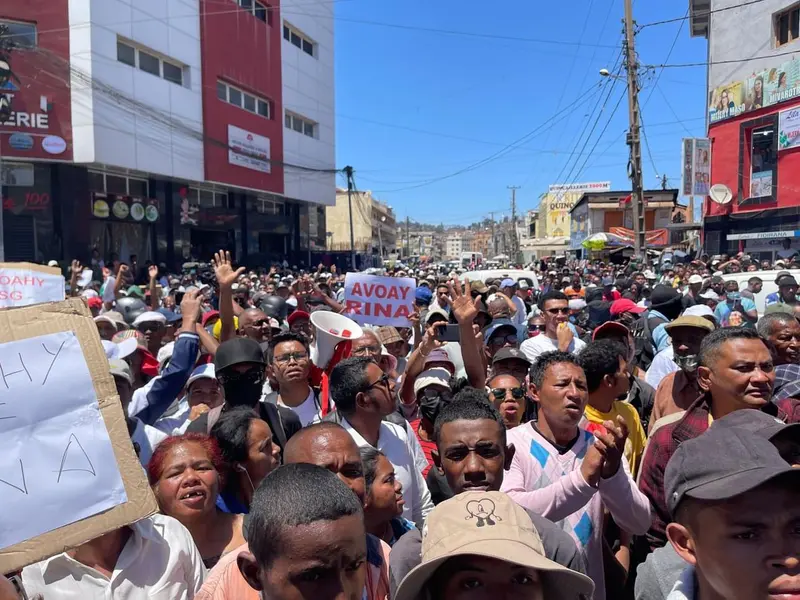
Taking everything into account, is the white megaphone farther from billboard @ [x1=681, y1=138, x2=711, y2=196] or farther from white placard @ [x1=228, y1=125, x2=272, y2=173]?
billboard @ [x1=681, y1=138, x2=711, y2=196]

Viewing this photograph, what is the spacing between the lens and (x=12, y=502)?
1.62 meters

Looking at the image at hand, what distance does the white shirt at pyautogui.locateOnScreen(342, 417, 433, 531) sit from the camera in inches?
111

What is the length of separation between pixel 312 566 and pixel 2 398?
98cm

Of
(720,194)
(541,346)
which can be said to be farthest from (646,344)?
(720,194)

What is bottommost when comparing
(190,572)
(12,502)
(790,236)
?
(190,572)

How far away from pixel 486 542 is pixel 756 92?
2916 cm

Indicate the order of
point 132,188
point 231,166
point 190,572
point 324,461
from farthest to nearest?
point 231,166
point 132,188
point 324,461
point 190,572

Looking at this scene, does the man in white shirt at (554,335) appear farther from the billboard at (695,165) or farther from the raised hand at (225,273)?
the billboard at (695,165)

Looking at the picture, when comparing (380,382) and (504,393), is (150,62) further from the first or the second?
(380,382)

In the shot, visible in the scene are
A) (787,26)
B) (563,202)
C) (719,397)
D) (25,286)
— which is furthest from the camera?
(563,202)

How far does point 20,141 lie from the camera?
1784 cm

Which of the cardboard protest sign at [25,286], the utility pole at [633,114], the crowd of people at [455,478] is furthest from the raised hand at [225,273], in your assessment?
the utility pole at [633,114]

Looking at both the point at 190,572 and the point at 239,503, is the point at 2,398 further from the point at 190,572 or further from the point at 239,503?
the point at 239,503

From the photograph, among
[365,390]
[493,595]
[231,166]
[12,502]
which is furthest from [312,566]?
Answer: [231,166]
